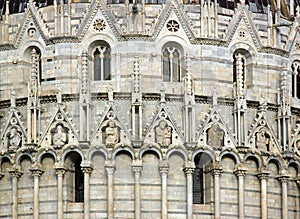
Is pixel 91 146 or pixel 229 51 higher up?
pixel 229 51

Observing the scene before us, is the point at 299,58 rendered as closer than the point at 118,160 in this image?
No

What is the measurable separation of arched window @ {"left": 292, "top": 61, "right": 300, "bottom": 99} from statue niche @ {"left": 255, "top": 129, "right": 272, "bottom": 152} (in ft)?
8.08

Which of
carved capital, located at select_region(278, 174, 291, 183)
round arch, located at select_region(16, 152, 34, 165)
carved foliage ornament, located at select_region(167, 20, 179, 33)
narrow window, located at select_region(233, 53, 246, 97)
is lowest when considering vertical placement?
carved capital, located at select_region(278, 174, 291, 183)

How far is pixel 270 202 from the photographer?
50.4 m

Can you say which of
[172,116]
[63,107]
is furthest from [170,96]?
[63,107]

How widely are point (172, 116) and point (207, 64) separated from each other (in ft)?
8.21

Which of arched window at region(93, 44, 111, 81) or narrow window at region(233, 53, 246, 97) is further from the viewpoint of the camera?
arched window at region(93, 44, 111, 81)

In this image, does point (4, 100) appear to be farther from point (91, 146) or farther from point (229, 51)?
point (229, 51)

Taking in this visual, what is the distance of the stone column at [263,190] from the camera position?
49.8 metres

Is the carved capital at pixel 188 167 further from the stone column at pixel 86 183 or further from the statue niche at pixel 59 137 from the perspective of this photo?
the statue niche at pixel 59 137

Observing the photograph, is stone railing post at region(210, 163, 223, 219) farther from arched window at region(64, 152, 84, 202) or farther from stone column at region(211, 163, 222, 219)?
arched window at region(64, 152, 84, 202)

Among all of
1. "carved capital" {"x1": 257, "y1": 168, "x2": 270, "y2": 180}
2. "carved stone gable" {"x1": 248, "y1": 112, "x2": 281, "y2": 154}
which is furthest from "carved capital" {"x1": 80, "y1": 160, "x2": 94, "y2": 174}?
"carved capital" {"x1": 257, "y1": 168, "x2": 270, "y2": 180}

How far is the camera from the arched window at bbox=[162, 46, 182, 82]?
165ft

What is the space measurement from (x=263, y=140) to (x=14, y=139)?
8.89 m
